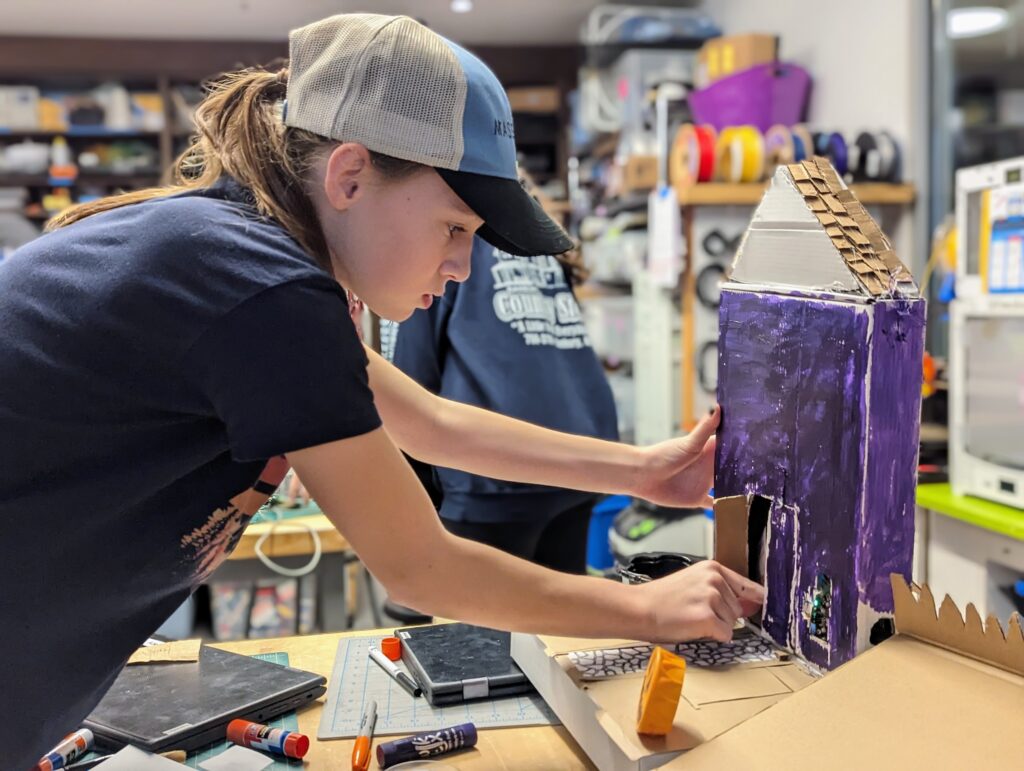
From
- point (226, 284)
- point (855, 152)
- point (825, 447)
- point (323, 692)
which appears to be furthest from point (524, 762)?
point (855, 152)

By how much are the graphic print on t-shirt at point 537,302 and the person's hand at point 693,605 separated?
3.17ft

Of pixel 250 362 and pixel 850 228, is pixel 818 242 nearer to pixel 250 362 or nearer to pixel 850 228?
pixel 850 228

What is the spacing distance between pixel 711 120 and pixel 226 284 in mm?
2941

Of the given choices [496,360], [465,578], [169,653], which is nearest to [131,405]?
[465,578]

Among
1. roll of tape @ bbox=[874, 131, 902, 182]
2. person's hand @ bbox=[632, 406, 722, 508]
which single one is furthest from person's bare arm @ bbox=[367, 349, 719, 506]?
roll of tape @ bbox=[874, 131, 902, 182]

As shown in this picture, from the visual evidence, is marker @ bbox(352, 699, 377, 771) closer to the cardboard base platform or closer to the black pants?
the cardboard base platform

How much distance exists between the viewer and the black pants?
1.78m

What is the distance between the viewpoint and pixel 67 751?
2.82 feet

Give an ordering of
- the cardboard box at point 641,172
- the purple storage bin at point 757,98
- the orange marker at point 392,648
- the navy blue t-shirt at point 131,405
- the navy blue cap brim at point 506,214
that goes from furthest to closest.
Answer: the purple storage bin at point 757,98
the cardboard box at point 641,172
the orange marker at point 392,648
the navy blue cap brim at point 506,214
the navy blue t-shirt at point 131,405

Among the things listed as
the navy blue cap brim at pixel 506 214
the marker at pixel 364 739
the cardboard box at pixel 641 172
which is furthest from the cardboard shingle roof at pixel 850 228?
the cardboard box at pixel 641 172

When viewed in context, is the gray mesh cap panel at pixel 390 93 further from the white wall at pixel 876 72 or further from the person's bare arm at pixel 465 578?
the white wall at pixel 876 72

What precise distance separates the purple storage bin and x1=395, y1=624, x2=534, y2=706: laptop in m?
2.60

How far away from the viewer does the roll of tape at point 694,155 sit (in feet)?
8.80

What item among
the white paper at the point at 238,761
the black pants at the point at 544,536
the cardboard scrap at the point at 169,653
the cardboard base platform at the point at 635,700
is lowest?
the black pants at the point at 544,536
